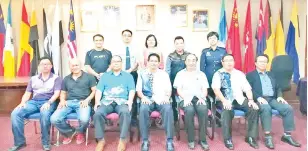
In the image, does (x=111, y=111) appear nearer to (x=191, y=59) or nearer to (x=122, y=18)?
(x=191, y=59)

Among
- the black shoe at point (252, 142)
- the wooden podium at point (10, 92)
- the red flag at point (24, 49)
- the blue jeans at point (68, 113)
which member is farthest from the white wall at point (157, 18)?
the black shoe at point (252, 142)

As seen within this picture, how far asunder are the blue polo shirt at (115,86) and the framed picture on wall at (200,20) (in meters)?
2.02

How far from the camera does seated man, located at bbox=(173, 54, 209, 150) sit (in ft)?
11.5

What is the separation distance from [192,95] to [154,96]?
0.41 metres

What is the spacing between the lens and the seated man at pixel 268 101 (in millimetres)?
3535

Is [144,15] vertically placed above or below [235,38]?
above

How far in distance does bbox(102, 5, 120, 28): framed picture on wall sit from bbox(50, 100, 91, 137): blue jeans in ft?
6.31

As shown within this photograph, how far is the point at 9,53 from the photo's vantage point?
511cm

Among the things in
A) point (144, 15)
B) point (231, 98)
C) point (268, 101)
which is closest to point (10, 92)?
point (144, 15)

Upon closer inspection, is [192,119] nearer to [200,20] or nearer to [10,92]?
[200,20]

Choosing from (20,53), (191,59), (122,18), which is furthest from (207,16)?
(20,53)

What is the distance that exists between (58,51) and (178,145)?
8.31ft

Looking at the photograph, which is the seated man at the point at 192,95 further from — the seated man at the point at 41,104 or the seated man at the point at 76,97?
the seated man at the point at 41,104

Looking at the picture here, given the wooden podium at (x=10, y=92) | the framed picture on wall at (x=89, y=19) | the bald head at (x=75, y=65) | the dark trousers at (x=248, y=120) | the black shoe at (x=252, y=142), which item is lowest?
the black shoe at (x=252, y=142)
